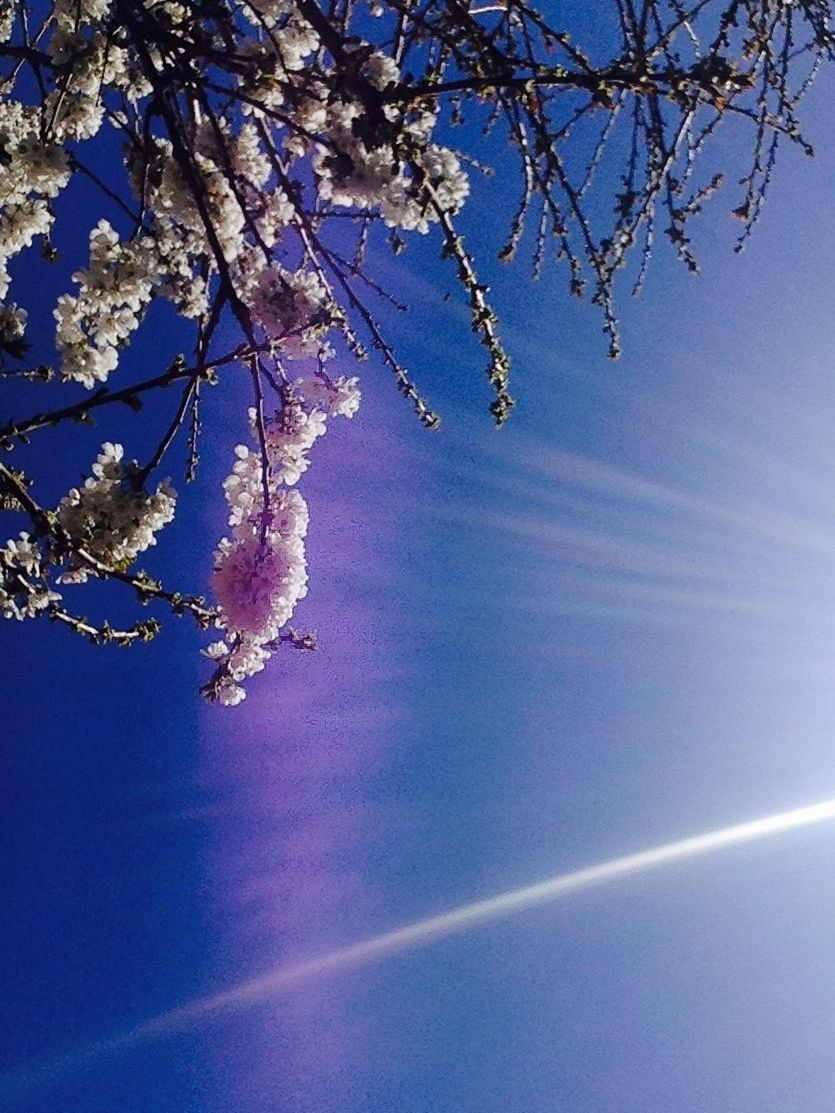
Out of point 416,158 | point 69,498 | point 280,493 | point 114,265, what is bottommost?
point 416,158

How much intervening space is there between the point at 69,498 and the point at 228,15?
60.3 inches

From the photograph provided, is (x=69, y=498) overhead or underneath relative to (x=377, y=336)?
overhead

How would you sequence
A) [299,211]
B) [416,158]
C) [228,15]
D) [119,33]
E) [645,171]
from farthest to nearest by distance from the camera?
1. [645,171]
2. [119,33]
3. [228,15]
4. [299,211]
5. [416,158]

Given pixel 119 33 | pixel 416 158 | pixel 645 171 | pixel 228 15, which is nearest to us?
pixel 416 158

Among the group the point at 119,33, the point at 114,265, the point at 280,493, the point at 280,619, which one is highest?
the point at 119,33

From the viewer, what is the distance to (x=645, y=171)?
2963 mm

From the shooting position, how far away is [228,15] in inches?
92.3

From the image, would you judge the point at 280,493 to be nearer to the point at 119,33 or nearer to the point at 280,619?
the point at 280,619

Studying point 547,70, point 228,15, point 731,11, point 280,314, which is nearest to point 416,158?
point 547,70

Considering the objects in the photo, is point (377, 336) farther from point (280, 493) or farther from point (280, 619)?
point (280, 619)

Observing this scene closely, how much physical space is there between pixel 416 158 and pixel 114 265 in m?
1.35

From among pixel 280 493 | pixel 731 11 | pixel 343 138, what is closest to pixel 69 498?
pixel 280 493

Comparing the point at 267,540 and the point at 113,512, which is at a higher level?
the point at 113,512

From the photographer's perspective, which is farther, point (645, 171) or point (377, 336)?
point (645, 171)
